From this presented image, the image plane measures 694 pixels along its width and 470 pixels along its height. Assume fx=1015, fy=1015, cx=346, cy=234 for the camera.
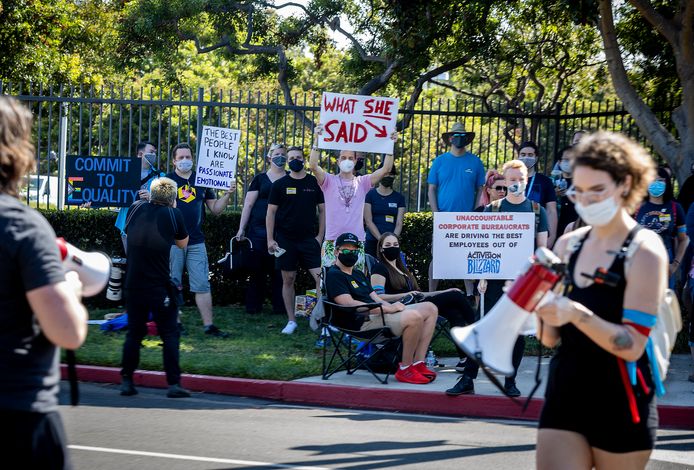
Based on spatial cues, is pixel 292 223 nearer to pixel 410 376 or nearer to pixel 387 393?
pixel 410 376

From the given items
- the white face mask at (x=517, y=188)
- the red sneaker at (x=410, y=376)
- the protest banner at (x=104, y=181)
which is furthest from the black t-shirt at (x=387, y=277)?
the protest banner at (x=104, y=181)

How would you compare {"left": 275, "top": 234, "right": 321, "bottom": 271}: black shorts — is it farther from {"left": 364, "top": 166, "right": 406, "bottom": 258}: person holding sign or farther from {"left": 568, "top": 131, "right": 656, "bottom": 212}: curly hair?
{"left": 568, "top": 131, "right": 656, "bottom": 212}: curly hair

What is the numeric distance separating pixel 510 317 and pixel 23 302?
1636 millimetres

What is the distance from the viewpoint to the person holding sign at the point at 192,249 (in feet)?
37.3

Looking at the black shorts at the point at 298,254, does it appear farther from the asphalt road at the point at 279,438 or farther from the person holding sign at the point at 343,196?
the asphalt road at the point at 279,438

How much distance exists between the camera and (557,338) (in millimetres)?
3895

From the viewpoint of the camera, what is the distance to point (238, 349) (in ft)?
35.3

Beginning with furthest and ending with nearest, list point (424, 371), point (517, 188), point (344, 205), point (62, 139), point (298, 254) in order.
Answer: point (62, 139)
point (298, 254)
point (344, 205)
point (424, 371)
point (517, 188)

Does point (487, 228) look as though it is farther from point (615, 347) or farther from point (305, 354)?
point (615, 347)

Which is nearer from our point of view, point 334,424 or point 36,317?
point 36,317

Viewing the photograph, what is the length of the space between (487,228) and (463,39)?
9509 millimetres

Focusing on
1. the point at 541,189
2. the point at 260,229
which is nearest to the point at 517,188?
the point at 541,189

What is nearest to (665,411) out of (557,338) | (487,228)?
(487,228)

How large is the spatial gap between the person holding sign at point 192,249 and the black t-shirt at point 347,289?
2240mm
